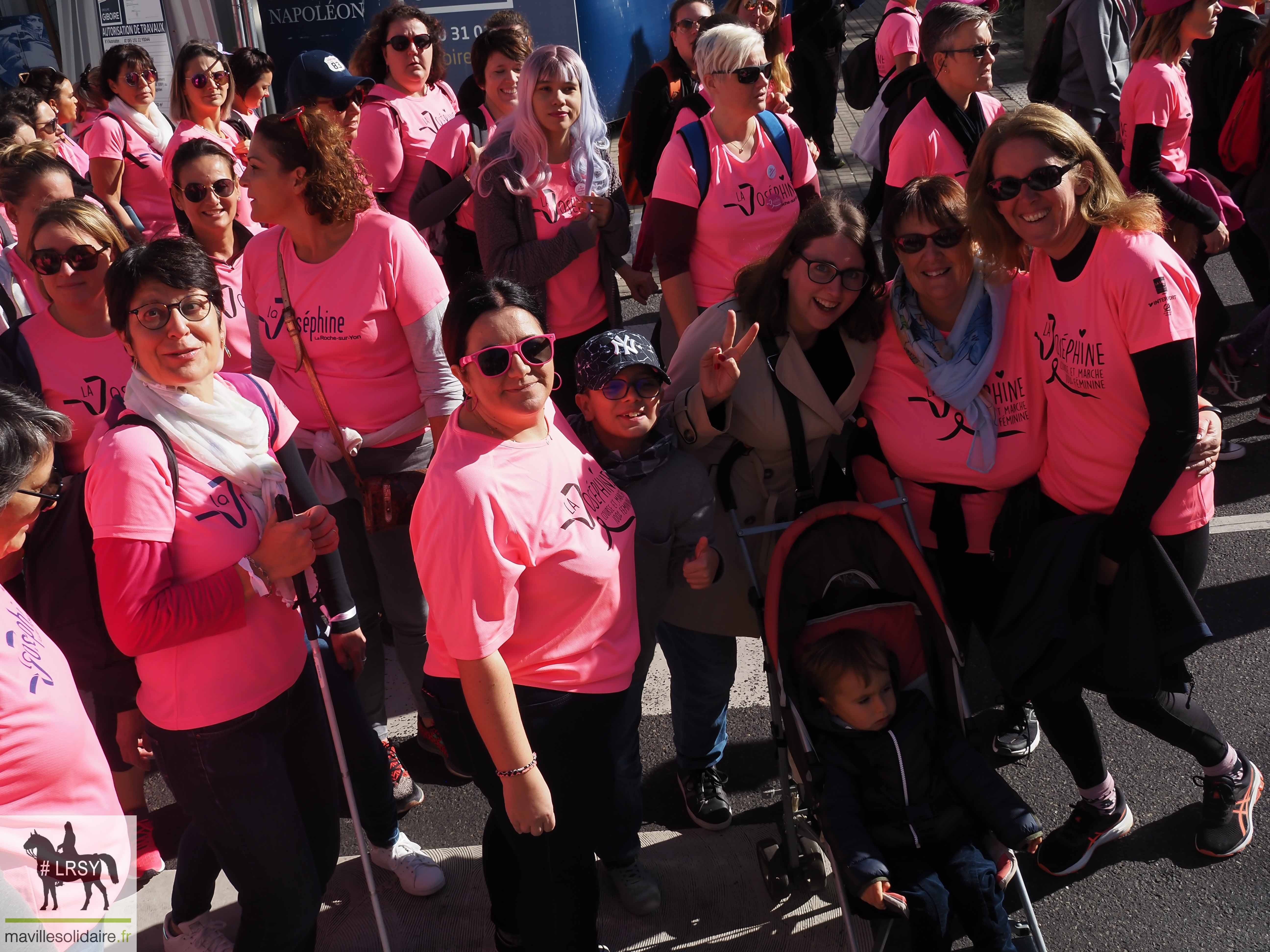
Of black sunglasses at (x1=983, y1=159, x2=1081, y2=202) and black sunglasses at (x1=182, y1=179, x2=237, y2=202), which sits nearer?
black sunglasses at (x1=983, y1=159, x2=1081, y2=202)

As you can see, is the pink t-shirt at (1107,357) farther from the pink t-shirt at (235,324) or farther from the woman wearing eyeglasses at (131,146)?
the woman wearing eyeglasses at (131,146)

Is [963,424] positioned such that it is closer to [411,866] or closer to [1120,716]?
[1120,716]

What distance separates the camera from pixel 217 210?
4.02 m

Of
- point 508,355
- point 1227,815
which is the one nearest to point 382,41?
point 508,355

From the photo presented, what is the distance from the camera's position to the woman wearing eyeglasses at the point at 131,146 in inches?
238

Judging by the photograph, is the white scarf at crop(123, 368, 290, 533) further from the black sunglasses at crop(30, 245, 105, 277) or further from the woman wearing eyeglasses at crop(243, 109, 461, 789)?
the black sunglasses at crop(30, 245, 105, 277)

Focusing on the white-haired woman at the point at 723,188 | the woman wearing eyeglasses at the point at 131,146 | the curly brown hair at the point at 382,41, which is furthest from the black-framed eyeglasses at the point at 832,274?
the woman wearing eyeglasses at the point at 131,146

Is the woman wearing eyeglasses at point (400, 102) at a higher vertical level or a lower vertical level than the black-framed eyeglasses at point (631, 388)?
higher

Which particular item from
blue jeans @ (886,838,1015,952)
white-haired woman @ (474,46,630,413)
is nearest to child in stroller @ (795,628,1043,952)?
blue jeans @ (886,838,1015,952)

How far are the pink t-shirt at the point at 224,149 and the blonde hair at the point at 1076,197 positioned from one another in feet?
7.54

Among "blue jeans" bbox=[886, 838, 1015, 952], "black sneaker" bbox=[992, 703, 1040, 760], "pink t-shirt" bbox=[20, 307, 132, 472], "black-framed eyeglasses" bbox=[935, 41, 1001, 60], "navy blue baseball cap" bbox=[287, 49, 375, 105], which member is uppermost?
"navy blue baseball cap" bbox=[287, 49, 375, 105]

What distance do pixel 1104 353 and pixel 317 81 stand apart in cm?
329

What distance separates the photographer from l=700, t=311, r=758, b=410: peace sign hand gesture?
298cm
